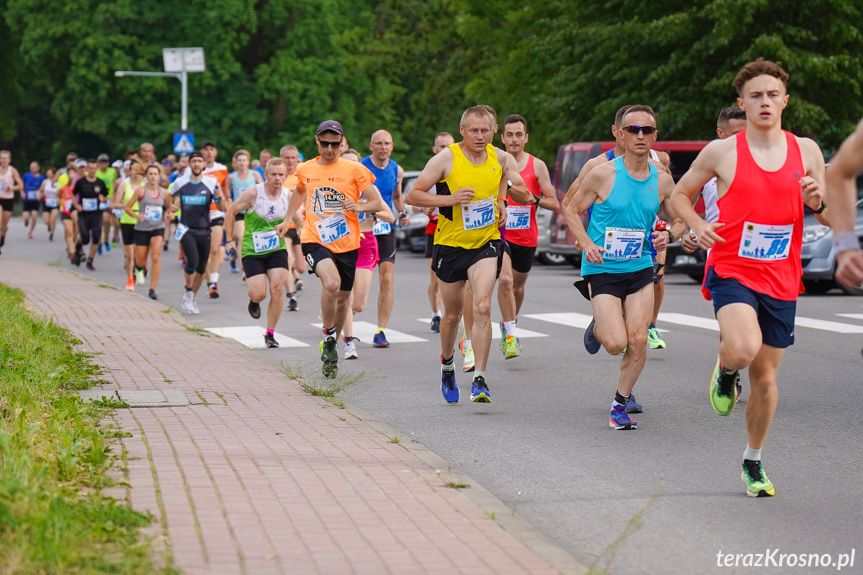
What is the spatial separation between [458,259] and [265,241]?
410 centimetres

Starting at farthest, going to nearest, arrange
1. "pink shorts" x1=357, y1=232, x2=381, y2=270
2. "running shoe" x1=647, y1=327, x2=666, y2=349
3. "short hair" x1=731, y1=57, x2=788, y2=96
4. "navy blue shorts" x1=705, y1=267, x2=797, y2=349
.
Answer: "pink shorts" x1=357, y1=232, x2=381, y2=270
"running shoe" x1=647, y1=327, x2=666, y2=349
"short hair" x1=731, y1=57, x2=788, y2=96
"navy blue shorts" x1=705, y1=267, x2=797, y2=349

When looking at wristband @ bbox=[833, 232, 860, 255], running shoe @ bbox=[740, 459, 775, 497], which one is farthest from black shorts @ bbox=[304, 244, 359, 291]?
wristband @ bbox=[833, 232, 860, 255]

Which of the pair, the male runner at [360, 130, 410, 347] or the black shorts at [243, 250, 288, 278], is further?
the male runner at [360, 130, 410, 347]

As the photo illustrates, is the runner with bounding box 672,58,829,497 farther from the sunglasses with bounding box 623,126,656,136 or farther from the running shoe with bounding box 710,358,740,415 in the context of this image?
the sunglasses with bounding box 623,126,656,136

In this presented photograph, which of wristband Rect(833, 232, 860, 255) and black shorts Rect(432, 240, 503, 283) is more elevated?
wristband Rect(833, 232, 860, 255)

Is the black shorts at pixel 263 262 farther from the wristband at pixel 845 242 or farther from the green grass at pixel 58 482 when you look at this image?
the wristband at pixel 845 242

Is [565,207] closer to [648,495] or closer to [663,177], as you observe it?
[663,177]

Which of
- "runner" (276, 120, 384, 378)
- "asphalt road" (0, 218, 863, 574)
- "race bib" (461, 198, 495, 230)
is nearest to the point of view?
"asphalt road" (0, 218, 863, 574)

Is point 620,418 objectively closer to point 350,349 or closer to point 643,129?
point 643,129

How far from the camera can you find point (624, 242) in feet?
27.7

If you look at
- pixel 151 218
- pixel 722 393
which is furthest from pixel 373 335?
pixel 722 393

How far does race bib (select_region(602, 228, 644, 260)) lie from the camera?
842cm

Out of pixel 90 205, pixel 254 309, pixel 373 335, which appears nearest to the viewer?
pixel 254 309

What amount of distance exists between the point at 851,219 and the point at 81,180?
2162cm
